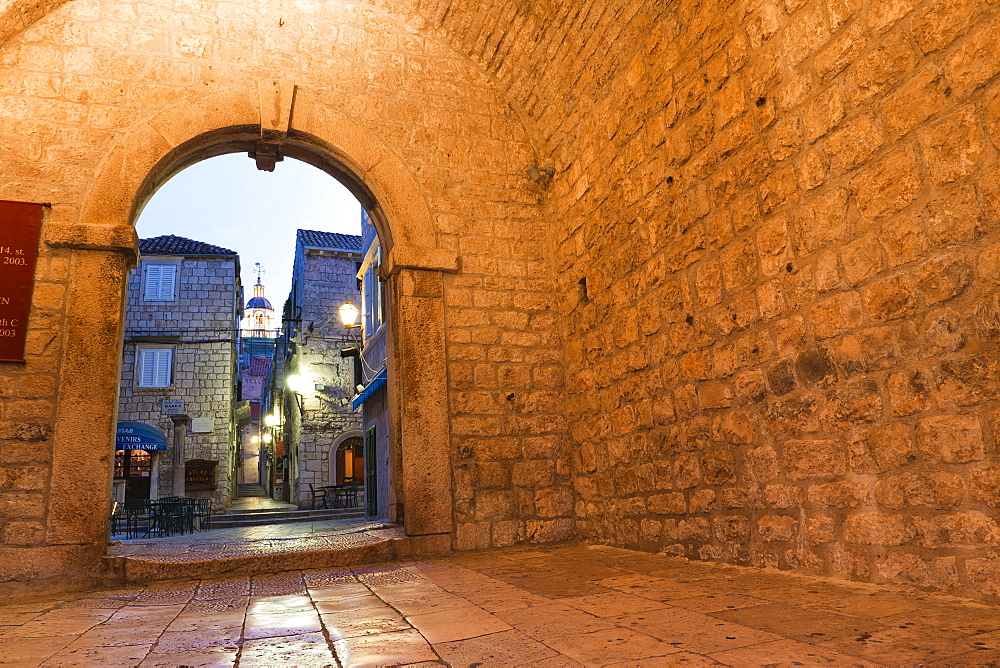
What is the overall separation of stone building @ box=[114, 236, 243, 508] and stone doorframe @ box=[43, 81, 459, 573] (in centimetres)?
1371

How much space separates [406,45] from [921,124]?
4.31m

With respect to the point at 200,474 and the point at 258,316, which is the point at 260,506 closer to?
the point at 200,474

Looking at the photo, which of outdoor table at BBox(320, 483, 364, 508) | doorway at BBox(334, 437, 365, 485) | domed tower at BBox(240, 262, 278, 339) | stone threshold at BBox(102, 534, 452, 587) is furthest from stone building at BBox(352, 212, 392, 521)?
domed tower at BBox(240, 262, 278, 339)

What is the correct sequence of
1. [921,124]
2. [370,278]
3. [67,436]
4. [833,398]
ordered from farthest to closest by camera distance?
[370,278] < [67,436] < [833,398] < [921,124]

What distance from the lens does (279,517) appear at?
42.1 ft

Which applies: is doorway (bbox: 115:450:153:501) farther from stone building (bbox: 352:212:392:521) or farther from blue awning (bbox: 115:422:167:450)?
stone building (bbox: 352:212:392:521)

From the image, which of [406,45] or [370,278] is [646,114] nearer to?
[406,45]

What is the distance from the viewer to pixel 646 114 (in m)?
4.16

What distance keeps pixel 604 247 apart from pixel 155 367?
641 inches

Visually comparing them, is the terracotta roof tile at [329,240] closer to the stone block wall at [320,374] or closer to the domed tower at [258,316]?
the stone block wall at [320,374]

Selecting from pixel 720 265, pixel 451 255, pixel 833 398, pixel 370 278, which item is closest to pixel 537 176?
pixel 451 255

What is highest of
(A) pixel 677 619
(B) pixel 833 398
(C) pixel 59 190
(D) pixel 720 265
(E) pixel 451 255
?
(C) pixel 59 190

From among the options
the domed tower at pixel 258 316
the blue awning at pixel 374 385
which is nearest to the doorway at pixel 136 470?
the blue awning at pixel 374 385

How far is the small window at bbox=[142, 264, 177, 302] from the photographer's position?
17.9 m
